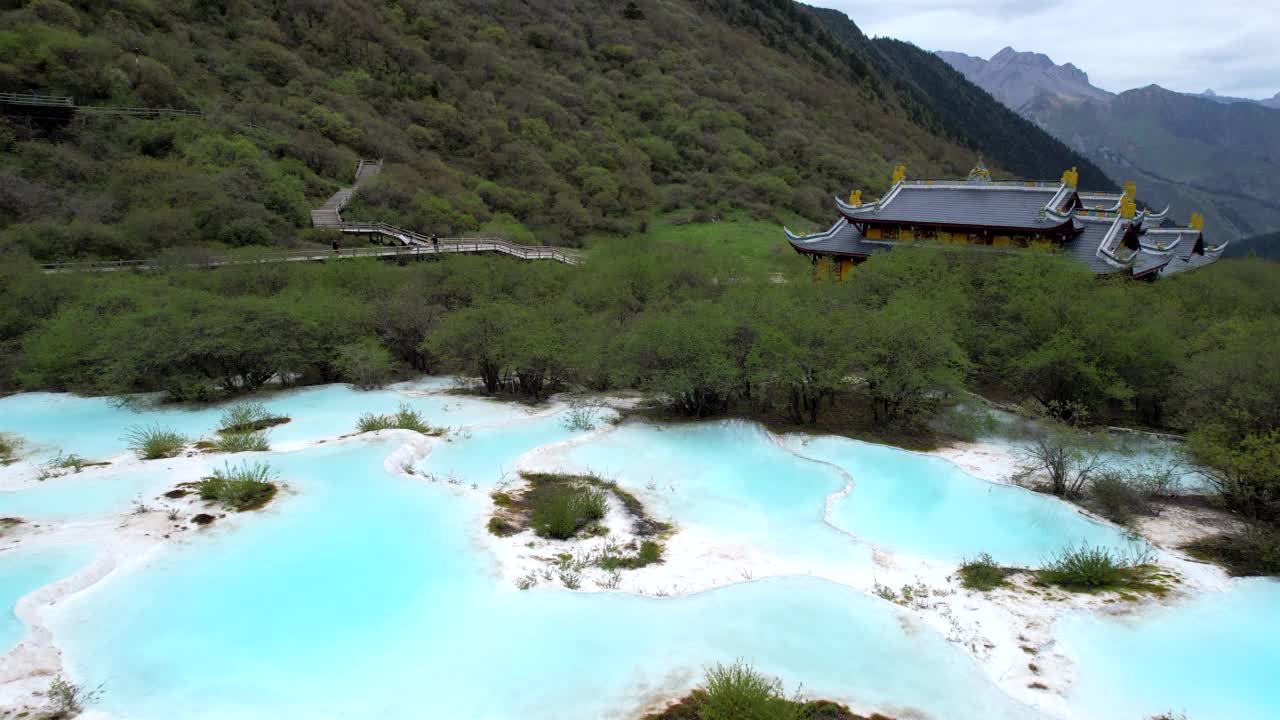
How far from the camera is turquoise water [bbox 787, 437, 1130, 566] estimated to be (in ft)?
36.6

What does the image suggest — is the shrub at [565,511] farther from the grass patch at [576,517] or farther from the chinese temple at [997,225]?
the chinese temple at [997,225]

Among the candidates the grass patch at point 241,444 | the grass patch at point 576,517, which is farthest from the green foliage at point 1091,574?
the grass patch at point 241,444

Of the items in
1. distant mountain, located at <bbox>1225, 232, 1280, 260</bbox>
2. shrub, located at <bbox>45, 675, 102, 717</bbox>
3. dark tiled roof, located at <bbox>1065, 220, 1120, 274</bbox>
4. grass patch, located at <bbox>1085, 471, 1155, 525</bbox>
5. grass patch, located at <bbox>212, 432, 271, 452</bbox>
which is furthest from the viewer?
distant mountain, located at <bbox>1225, 232, 1280, 260</bbox>

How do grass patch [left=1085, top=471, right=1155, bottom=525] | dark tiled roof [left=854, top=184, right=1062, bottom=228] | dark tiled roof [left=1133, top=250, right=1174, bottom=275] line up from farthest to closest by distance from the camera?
dark tiled roof [left=854, top=184, right=1062, bottom=228], dark tiled roof [left=1133, top=250, right=1174, bottom=275], grass patch [left=1085, top=471, right=1155, bottom=525]

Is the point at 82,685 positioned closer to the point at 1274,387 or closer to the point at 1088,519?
the point at 1088,519

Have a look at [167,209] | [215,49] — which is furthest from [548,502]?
[215,49]

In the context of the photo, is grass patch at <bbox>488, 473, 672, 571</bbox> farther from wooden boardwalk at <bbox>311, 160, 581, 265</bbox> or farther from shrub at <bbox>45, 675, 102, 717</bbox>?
wooden boardwalk at <bbox>311, 160, 581, 265</bbox>

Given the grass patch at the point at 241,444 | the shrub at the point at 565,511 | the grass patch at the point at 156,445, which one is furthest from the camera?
the grass patch at the point at 241,444

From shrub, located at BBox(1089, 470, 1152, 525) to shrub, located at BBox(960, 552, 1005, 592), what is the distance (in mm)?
3350

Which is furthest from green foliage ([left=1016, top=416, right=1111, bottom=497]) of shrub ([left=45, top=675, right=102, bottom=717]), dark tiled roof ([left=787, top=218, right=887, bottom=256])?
dark tiled roof ([left=787, top=218, right=887, bottom=256])

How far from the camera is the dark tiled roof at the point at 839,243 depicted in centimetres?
2878

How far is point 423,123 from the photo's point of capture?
59250 millimetres

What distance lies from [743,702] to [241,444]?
12126 mm

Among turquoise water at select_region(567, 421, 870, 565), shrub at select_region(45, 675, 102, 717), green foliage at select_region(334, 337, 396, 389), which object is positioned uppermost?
green foliage at select_region(334, 337, 396, 389)
